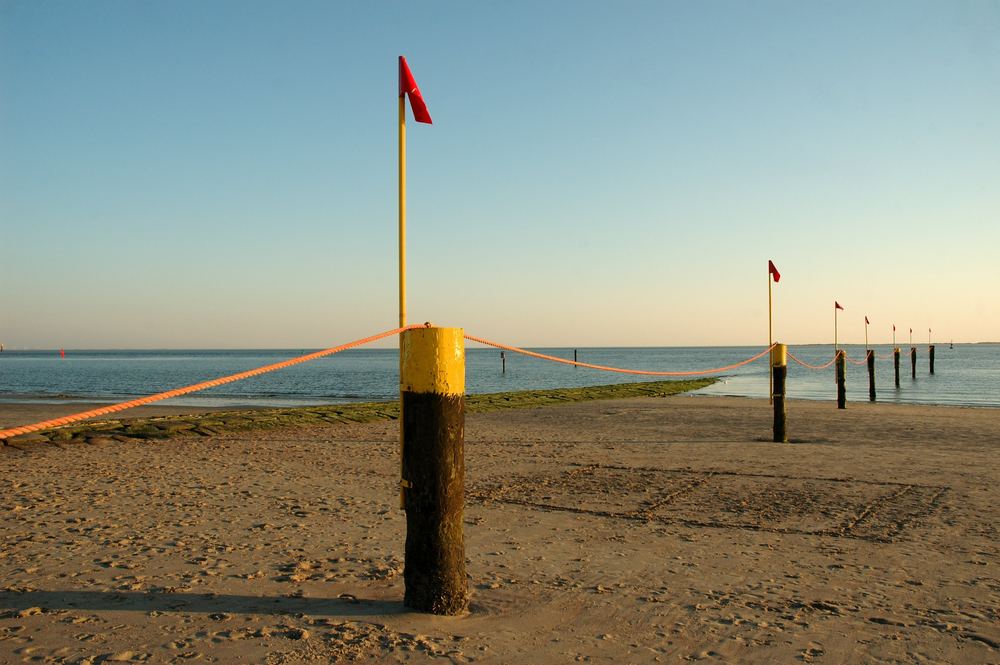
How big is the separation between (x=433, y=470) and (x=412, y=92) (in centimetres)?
233

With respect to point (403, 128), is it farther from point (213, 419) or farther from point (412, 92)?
point (213, 419)

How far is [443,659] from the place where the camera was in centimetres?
331

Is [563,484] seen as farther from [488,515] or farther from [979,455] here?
[979,455]

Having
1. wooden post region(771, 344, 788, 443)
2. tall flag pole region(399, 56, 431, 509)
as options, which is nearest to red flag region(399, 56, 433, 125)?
tall flag pole region(399, 56, 431, 509)

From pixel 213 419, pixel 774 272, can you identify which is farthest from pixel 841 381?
pixel 213 419

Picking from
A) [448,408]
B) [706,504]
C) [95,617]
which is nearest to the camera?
[95,617]

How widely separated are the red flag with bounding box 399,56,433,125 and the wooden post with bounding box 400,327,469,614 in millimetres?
1514

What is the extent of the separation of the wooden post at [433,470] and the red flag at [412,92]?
4.97ft

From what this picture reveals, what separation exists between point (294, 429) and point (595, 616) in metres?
10.7

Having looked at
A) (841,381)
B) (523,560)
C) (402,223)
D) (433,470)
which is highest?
(402,223)

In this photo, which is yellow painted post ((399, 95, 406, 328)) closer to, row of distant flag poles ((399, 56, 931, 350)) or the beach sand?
row of distant flag poles ((399, 56, 931, 350))

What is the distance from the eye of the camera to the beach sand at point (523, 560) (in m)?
3.52

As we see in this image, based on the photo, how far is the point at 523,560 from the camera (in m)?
4.97

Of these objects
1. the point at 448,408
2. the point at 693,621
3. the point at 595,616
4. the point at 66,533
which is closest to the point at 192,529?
the point at 66,533
